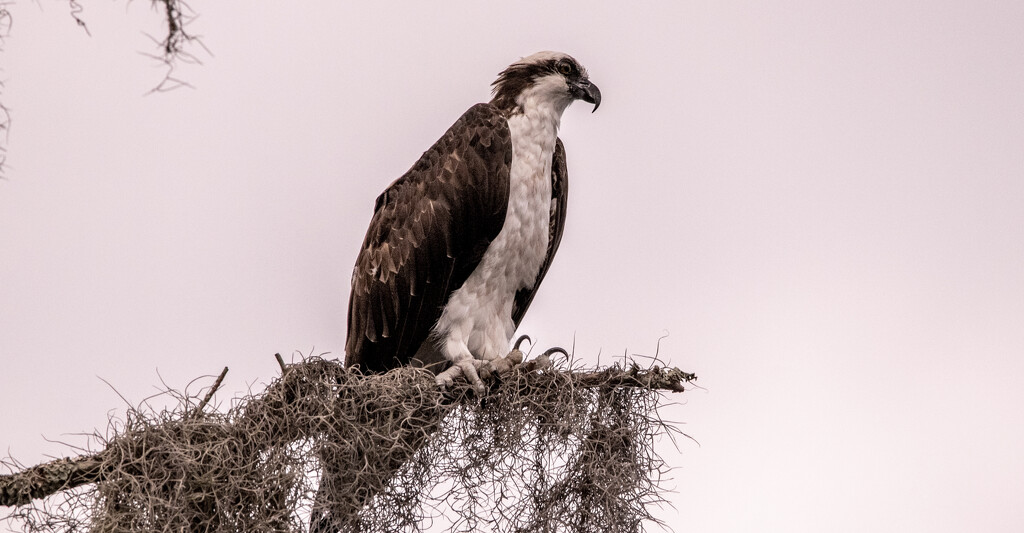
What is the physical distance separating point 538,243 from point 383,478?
1.65m

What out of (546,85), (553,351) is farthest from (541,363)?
(546,85)

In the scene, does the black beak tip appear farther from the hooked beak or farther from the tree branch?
the tree branch

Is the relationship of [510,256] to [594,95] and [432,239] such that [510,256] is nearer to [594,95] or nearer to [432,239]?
[432,239]

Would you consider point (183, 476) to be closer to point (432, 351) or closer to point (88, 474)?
point (88, 474)

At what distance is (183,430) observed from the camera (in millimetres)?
4051

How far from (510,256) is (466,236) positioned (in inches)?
9.5

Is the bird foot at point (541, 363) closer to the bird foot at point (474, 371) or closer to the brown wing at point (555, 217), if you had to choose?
the bird foot at point (474, 371)

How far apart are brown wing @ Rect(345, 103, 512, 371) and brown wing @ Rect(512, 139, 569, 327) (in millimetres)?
464

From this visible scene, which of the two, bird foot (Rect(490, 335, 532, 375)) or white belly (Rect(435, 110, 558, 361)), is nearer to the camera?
bird foot (Rect(490, 335, 532, 375))

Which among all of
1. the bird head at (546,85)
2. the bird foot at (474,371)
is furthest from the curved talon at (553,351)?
the bird head at (546,85)

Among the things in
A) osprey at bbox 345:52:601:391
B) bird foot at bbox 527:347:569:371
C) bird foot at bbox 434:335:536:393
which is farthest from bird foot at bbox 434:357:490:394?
osprey at bbox 345:52:601:391

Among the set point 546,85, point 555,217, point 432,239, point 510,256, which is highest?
point 546,85

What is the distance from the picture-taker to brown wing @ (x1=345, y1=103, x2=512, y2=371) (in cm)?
527

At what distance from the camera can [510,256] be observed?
5363mm
